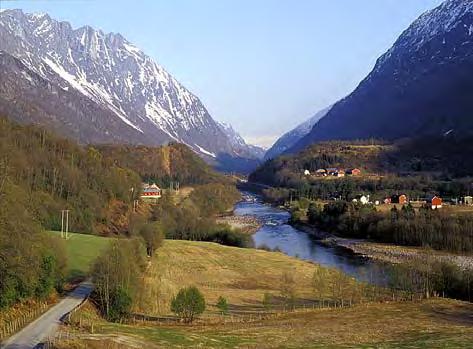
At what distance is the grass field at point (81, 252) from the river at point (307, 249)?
2642 centimetres

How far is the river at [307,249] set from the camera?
Result: 63781 millimetres

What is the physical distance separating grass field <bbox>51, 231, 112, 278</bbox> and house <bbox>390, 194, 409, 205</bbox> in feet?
255

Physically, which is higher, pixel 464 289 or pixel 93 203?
pixel 93 203

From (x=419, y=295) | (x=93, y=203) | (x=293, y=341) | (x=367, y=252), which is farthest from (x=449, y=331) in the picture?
(x=93, y=203)

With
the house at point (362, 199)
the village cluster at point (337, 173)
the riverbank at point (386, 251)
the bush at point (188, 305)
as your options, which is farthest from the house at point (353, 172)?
the bush at point (188, 305)

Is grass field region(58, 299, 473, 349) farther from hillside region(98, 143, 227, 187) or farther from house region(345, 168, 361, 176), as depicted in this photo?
house region(345, 168, 361, 176)

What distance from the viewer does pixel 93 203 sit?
8594cm

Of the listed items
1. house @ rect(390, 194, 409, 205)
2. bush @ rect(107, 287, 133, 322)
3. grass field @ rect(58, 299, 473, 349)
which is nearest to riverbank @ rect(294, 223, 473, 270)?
grass field @ rect(58, 299, 473, 349)

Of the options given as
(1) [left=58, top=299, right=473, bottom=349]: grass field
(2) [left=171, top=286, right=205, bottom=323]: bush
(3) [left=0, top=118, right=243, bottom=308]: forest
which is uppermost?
(3) [left=0, top=118, right=243, bottom=308]: forest

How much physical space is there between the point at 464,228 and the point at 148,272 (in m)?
50.5

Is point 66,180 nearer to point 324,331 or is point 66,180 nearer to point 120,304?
point 120,304

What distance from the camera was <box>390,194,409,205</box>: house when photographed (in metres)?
121

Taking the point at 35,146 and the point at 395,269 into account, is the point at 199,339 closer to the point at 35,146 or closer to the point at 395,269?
the point at 395,269

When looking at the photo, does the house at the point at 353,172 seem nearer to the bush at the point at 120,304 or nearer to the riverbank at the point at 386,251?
the riverbank at the point at 386,251
